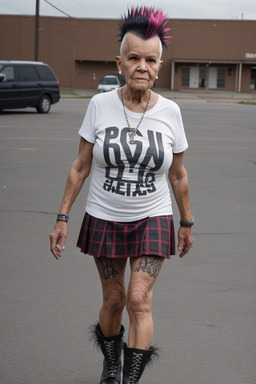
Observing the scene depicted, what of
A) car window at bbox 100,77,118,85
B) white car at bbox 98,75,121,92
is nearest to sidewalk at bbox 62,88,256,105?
car window at bbox 100,77,118,85

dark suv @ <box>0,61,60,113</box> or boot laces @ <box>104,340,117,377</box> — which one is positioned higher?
dark suv @ <box>0,61,60,113</box>

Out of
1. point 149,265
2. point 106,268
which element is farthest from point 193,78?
point 149,265

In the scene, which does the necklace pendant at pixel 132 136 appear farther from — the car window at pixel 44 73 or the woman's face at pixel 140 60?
the car window at pixel 44 73

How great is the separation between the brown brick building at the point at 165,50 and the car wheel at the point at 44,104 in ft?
135

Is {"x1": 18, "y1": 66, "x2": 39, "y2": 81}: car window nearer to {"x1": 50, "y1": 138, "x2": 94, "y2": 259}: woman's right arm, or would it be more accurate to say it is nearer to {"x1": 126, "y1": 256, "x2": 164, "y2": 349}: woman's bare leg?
{"x1": 50, "y1": 138, "x2": 94, "y2": 259}: woman's right arm

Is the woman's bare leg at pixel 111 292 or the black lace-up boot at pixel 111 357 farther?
the black lace-up boot at pixel 111 357

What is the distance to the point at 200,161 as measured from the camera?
13484mm

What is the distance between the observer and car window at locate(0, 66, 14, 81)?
2436 cm

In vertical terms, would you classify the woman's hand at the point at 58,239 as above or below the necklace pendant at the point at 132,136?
below

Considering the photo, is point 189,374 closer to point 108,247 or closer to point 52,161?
point 108,247

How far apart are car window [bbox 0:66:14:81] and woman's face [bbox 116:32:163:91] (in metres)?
21.5

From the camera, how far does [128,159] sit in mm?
3383

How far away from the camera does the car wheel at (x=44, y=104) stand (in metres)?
25.4

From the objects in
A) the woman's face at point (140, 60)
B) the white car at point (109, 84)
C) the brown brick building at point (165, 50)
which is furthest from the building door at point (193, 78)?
the woman's face at point (140, 60)
